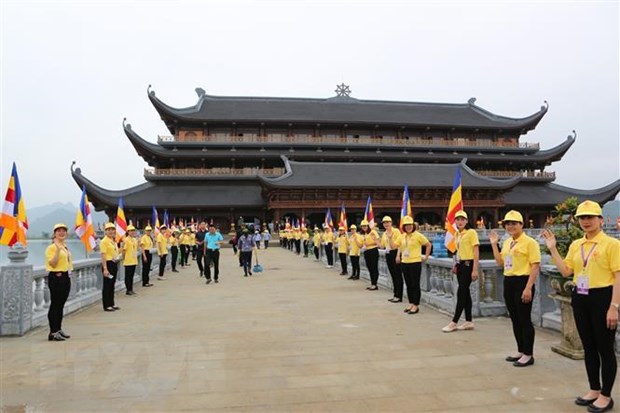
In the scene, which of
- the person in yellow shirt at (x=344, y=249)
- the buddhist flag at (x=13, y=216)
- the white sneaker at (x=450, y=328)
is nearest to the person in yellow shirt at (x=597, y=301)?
the white sneaker at (x=450, y=328)

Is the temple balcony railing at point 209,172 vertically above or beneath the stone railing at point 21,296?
above

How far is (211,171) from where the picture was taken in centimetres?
4084

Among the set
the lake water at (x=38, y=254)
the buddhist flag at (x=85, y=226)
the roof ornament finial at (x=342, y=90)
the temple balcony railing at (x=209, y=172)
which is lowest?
the lake water at (x=38, y=254)

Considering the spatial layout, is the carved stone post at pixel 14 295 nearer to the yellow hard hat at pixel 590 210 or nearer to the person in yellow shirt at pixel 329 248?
the yellow hard hat at pixel 590 210

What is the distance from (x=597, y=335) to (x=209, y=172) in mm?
38957

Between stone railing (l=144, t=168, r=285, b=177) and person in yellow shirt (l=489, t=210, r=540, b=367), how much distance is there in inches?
1433

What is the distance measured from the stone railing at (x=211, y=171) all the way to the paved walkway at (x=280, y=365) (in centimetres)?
3289

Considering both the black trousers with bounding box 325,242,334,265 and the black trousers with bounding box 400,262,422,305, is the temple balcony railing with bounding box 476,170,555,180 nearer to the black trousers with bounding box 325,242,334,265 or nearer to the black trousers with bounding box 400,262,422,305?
the black trousers with bounding box 325,242,334,265

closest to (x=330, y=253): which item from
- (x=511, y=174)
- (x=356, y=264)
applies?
(x=356, y=264)

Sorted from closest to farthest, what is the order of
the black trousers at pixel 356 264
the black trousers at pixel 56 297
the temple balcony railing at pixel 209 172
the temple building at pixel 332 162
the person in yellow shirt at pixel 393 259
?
the black trousers at pixel 56 297, the person in yellow shirt at pixel 393 259, the black trousers at pixel 356 264, the temple building at pixel 332 162, the temple balcony railing at pixel 209 172

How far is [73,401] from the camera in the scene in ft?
13.2

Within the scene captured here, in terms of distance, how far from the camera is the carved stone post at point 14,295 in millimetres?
6480

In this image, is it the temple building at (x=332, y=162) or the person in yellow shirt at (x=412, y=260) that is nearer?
the person in yellow shirt at (x=412, y=260)

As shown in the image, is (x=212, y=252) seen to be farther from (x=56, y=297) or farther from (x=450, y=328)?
(x=450, y=328)
